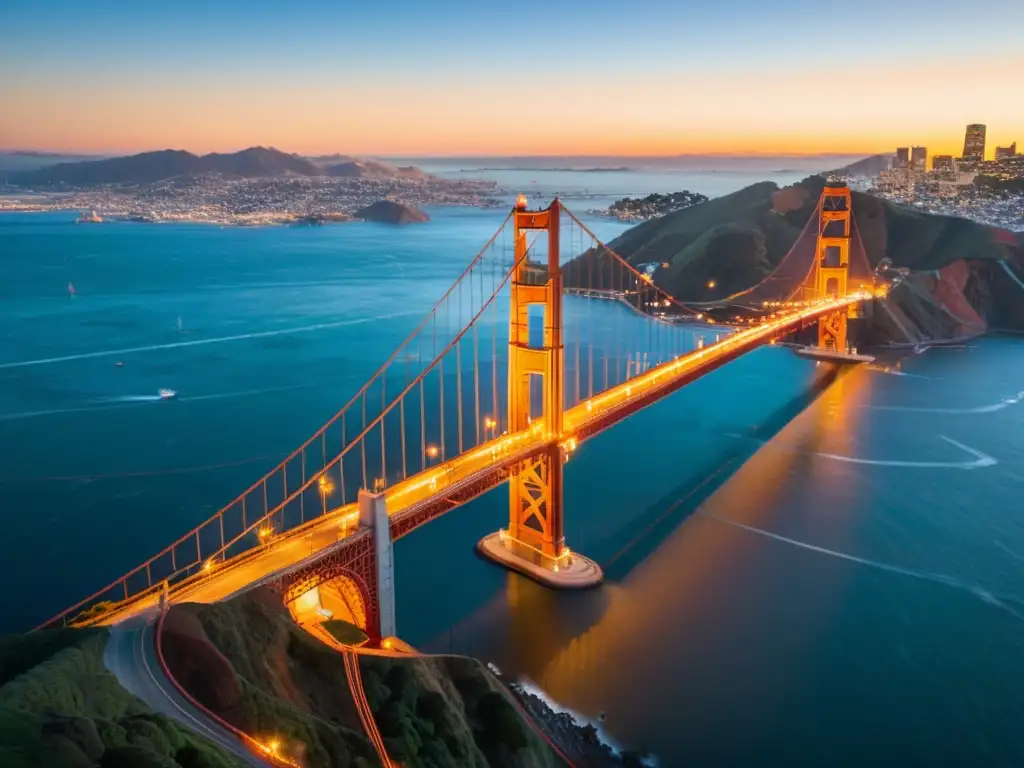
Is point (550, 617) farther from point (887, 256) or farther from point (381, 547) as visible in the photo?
point (887, 256)

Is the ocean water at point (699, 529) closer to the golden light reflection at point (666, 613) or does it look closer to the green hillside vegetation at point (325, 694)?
the golden light reflection at point (666, 613)

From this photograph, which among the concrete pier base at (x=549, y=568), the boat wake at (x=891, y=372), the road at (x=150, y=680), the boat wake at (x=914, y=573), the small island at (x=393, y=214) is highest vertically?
the road at (x=150, y=680)

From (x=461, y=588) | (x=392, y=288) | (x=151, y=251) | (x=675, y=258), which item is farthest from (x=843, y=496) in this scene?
(x=151, y=251)

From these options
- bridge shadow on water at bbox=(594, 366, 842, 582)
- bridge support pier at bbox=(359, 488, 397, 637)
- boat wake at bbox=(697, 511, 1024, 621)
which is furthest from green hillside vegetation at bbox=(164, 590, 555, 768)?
boat wake at bbox=(697, 511, 1024, 621)

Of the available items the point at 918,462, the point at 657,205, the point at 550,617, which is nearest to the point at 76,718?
the point at 550,617

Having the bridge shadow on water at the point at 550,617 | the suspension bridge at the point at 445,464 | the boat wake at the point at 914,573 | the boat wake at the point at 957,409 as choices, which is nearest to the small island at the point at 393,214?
the suspension bridge at the point at 445,464

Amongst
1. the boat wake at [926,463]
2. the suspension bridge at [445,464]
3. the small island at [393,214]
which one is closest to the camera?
the suspension bridge at [445,464]
